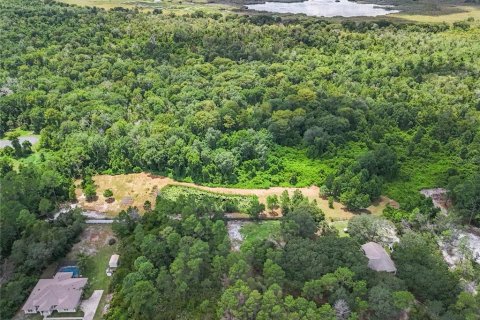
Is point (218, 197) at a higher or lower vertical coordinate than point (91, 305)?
higher

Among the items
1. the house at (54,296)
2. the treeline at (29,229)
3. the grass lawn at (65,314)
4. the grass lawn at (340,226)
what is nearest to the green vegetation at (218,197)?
the grass lawn at (340,226)

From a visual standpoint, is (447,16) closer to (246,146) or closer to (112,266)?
(246,146)

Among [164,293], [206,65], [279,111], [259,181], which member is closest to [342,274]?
[164,293]

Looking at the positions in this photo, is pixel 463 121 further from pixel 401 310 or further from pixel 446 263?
pixel 401 310

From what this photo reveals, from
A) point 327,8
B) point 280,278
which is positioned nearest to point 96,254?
point 280,278

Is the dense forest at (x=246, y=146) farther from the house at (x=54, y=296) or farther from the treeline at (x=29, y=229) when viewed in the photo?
the house at (x=54, y=296)

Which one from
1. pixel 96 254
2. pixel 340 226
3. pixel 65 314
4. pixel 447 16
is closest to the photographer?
pixel 65 314

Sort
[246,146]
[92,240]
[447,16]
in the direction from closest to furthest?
[92,240] → [246,146] → [447,16]
